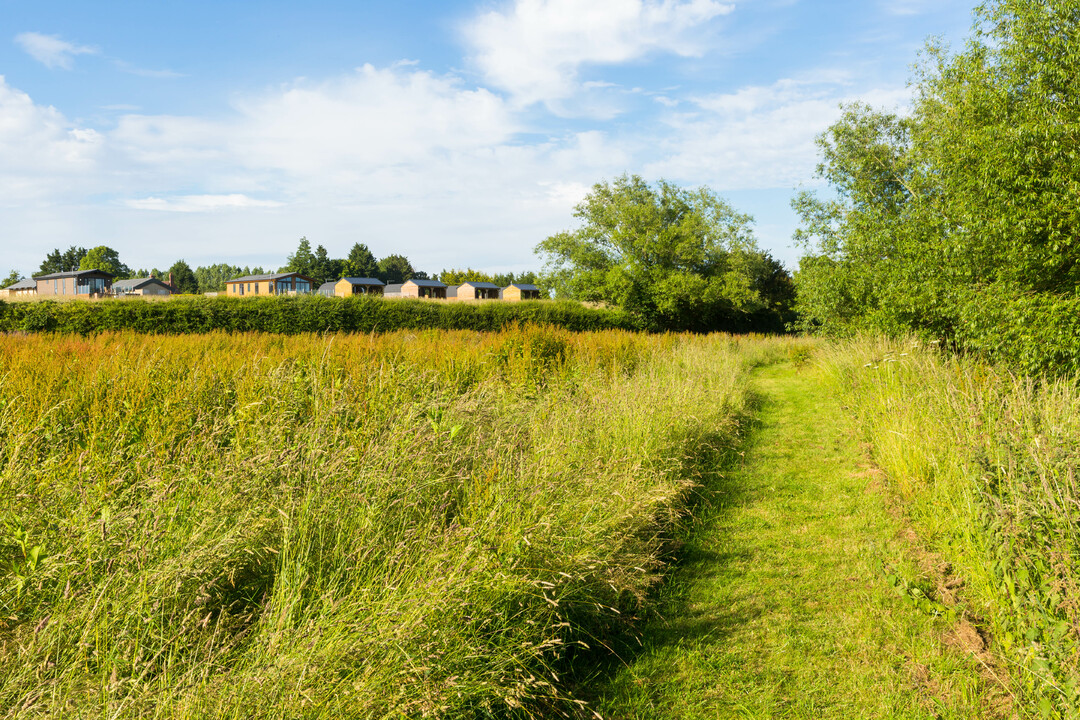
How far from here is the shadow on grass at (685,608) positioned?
9.49ft

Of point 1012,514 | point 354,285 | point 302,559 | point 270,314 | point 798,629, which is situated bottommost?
point 798,629

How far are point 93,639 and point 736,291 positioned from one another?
3181 centimetres

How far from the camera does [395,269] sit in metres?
99.5

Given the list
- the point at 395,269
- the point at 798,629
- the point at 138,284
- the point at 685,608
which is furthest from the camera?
the point at 395,269

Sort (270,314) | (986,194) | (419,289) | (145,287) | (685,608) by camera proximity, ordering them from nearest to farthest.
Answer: (685,608) → (986,194) → (270,314) → (145,287) → (419,289)

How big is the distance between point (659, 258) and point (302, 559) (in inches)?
1281

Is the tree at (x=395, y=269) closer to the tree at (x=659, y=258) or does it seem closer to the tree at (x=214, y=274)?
the tree at (x=214, y=274)

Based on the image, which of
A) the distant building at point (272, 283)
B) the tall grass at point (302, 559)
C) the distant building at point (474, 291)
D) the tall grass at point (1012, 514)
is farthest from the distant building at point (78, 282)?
the tall grass at point (1012, 514)

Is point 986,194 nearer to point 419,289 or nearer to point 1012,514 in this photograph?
point 1012,514

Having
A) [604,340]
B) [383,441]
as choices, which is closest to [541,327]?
[604,340]

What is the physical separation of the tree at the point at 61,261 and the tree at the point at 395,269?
45834 mm

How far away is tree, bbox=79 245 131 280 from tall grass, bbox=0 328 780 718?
338 ft

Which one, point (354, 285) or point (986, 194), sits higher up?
point (354, 285)

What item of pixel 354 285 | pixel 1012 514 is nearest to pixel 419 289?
pixel 354 285
